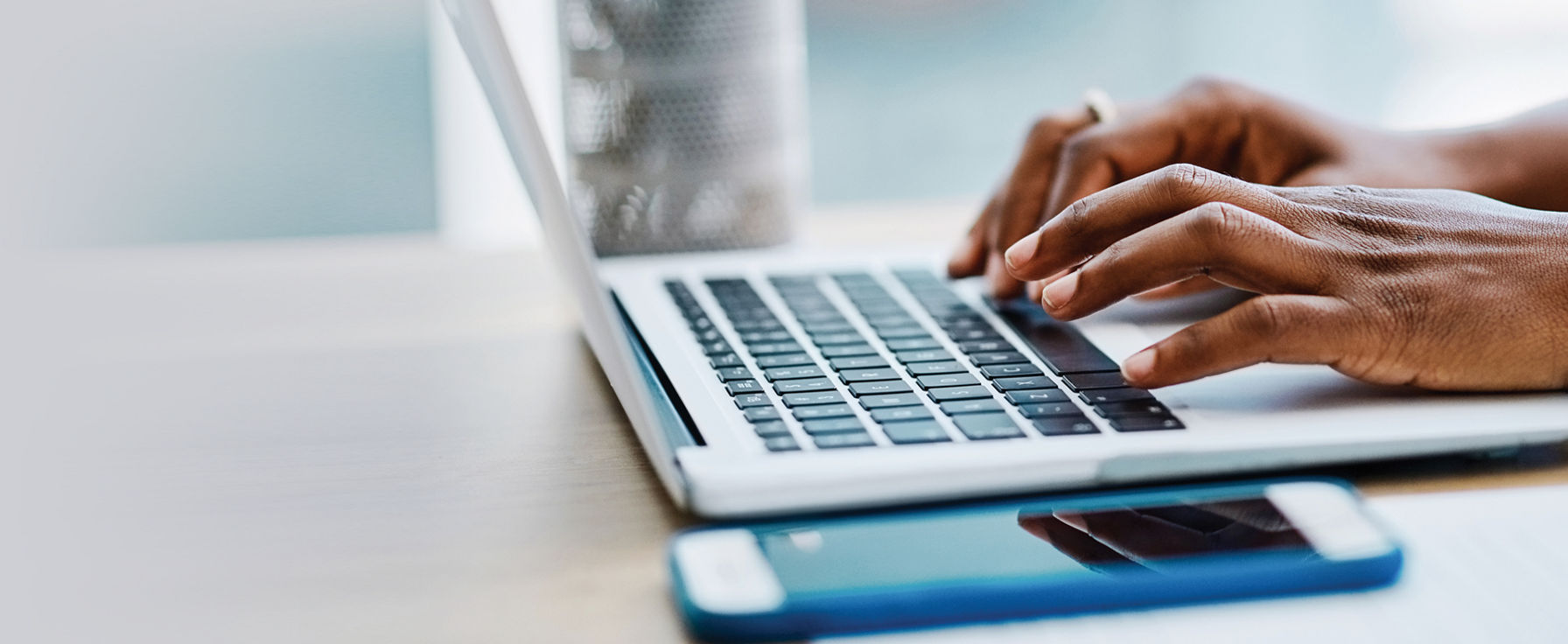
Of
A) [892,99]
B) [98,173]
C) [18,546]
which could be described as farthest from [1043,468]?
[892,99]

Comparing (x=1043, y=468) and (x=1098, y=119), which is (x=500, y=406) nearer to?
(x=1043, y=468)

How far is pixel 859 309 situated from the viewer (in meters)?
0.65

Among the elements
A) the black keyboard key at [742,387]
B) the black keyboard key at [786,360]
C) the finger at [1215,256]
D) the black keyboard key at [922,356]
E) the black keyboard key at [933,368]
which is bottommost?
the black keyboard key at [786,360]

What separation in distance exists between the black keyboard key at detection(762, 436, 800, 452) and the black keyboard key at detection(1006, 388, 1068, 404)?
0.10 m

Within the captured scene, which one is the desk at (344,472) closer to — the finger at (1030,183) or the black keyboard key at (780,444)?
the black keyboard key at (780,444)

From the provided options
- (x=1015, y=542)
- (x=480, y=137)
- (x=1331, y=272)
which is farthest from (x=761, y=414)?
(x=480, y=137)

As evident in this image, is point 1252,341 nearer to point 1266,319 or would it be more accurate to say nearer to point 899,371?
point 1266,319

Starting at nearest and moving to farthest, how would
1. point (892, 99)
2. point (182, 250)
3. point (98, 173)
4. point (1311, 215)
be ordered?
point (1311, 215)
point (182, 250)
point (98, 173)
point (892, 99)

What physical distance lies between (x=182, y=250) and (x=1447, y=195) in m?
0.82

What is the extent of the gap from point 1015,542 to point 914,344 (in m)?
0.21

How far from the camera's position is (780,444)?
1.38 feet

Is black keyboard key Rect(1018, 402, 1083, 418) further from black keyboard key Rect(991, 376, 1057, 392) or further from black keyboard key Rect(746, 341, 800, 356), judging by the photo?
black keyboard key Rect(746, 341, 800, 356)

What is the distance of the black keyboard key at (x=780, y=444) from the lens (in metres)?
0.42

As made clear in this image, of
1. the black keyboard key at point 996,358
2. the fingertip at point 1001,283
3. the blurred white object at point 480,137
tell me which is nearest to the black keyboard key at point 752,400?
the black keyboard key at point 996,358
